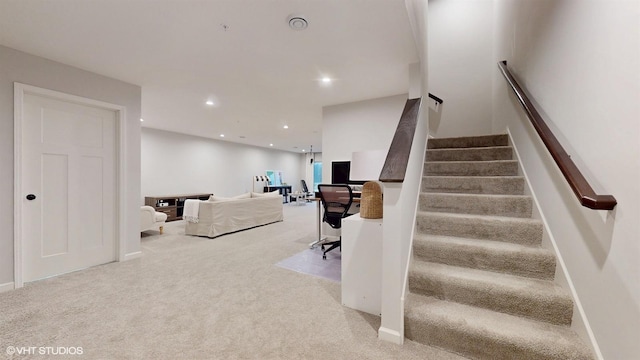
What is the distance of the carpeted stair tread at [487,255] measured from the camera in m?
1.71

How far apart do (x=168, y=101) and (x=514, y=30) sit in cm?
494

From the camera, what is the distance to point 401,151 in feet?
5.95

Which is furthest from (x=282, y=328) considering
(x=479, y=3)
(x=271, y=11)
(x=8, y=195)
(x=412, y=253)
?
(x=479, y=3)

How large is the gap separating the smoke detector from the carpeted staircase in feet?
6.28

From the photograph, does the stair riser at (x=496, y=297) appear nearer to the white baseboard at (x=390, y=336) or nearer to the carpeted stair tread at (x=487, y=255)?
the carpeted stair tread at (x=487, y=255)

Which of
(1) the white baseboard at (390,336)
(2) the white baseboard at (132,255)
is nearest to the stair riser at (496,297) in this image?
(1) the white baseboard at (390,336)

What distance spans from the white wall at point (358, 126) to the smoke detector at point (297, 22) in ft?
7.53

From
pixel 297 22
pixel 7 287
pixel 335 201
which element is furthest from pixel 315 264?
pixel 7 287

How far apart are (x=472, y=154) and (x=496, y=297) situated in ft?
5.93

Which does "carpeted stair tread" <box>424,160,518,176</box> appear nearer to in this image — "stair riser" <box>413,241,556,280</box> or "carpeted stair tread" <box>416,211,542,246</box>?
"carpeted stair tread" <box>416,211,542,246</box>

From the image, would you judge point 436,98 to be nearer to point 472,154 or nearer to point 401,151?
point 472,154

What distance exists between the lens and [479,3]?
13.1 ft

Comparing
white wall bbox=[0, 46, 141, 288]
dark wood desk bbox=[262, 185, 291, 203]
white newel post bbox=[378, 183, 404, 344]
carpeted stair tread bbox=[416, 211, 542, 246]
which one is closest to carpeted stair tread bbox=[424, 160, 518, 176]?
carpeted stair tread bbox=[416, 211, 542, 246]

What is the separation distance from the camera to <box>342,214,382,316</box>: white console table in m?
1.99
